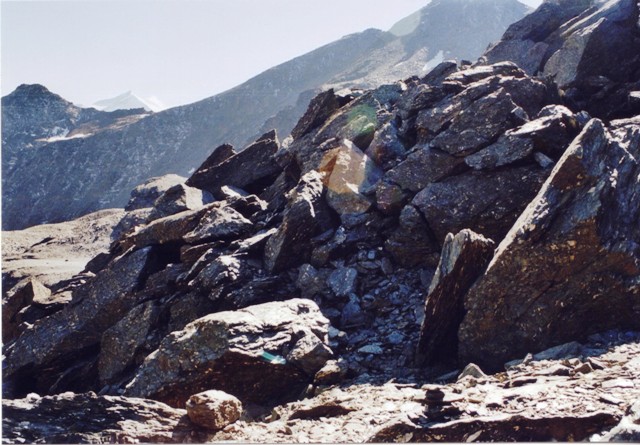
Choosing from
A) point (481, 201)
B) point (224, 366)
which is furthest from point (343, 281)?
point (481, 201)

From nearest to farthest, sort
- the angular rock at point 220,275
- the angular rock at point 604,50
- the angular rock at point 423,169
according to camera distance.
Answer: the angular rock at point 220,275 < the angular rock at point 423,169 < the angular rock at point 604,50

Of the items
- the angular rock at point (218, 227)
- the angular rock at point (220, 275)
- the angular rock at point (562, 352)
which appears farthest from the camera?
the angular rock at point (218, 227)

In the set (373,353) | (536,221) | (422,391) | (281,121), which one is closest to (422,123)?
(536,221)

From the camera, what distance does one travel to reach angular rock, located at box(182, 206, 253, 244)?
17.5 meters

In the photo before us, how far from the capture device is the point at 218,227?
17641 millimetres

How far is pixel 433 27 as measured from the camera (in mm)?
149375

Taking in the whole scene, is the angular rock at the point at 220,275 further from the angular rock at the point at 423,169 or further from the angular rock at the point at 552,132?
the angular rock at the point at 552,132

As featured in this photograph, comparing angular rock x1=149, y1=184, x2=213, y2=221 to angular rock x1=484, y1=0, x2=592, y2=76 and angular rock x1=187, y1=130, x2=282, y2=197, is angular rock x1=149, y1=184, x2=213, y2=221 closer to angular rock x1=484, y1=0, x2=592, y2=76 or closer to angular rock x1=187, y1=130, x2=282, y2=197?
angular rock x1=187, y1=130, x2=282, y2=197

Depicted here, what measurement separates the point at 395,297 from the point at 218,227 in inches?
313

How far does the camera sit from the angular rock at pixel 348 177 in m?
16.7

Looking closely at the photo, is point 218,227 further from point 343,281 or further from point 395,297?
point 395,297

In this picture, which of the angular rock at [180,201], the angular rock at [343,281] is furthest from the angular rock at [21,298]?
the angular rock at [343,281]

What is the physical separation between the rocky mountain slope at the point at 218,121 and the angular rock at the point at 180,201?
278 feet

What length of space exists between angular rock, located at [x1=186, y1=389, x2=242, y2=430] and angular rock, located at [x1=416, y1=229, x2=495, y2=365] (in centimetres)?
479
